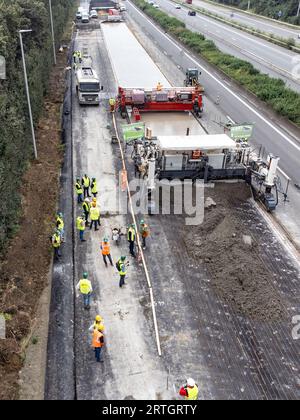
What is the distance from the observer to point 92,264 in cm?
1830

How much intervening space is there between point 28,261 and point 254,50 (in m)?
51.8

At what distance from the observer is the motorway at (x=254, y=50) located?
4812cm

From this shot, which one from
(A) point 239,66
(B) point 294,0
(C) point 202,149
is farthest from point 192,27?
(C) point 202,149

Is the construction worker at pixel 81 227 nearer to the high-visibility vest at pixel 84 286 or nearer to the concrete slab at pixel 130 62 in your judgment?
the high-visibility vest at pixel 84 286

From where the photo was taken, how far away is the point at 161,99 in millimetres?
34156

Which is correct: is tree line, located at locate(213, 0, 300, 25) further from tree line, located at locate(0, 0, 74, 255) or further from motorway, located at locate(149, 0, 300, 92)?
tree line, located at locate(0, 0, 74, 255)

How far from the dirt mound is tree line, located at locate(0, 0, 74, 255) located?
8.19m

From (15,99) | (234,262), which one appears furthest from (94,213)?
(15,99)

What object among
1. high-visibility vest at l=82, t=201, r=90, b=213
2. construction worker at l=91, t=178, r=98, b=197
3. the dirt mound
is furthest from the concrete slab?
the dirt mound

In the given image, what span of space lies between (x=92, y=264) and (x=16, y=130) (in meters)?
7.73

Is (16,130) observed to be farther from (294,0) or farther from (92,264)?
(294,0)

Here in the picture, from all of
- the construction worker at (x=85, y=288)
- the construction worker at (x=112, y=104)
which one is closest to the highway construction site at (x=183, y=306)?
the construction worker at (x=85, y=288)

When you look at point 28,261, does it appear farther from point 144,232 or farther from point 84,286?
point 144,232

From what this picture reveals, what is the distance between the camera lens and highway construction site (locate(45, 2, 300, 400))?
13.3 m
